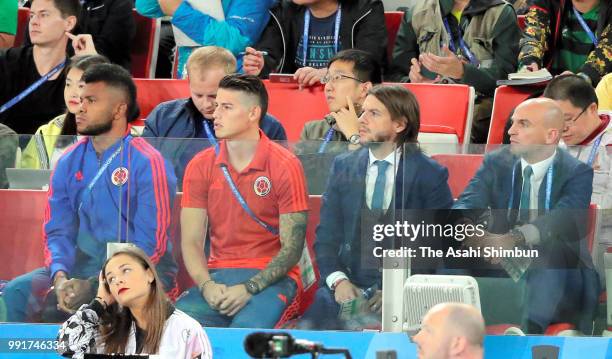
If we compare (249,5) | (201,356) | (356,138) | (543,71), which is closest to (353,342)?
(201,356)

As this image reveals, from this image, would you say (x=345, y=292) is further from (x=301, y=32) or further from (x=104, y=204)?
(x=301, y=32)

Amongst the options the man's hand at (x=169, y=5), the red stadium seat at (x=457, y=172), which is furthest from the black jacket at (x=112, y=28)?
the red stadium seat at (x=457, y=172)

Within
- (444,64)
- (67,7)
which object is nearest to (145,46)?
(67,7)

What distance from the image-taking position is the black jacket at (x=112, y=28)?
31.4ft

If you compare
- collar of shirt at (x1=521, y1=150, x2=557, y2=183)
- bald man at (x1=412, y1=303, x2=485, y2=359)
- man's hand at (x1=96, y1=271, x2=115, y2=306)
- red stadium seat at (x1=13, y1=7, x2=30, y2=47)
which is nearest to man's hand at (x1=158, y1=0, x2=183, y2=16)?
red stadium seat at (x1=13, y1=7, x2=30, y2=47)

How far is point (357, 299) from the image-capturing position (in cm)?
673

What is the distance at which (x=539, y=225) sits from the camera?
6727 mm

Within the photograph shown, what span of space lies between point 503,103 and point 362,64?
983 mm

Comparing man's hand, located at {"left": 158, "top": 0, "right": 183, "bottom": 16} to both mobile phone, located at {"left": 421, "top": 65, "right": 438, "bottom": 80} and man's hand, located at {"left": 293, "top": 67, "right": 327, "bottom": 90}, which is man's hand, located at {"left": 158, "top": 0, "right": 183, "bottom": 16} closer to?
man's hand, located at {"left": 293, "top": 67, "right": 327, "bottom": 90}

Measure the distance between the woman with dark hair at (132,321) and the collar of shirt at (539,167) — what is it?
174 centimetres

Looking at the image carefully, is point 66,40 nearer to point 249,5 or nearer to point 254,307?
point 249,5

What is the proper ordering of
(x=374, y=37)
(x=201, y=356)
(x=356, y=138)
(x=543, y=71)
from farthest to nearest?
(x=374, y=37), (x=543, y=71), (x=356, y=138), (x=201, y=356)

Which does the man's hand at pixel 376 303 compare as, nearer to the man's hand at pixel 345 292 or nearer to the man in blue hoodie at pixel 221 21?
the man's hand at pixel 345 292

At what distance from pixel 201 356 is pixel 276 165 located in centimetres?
102
